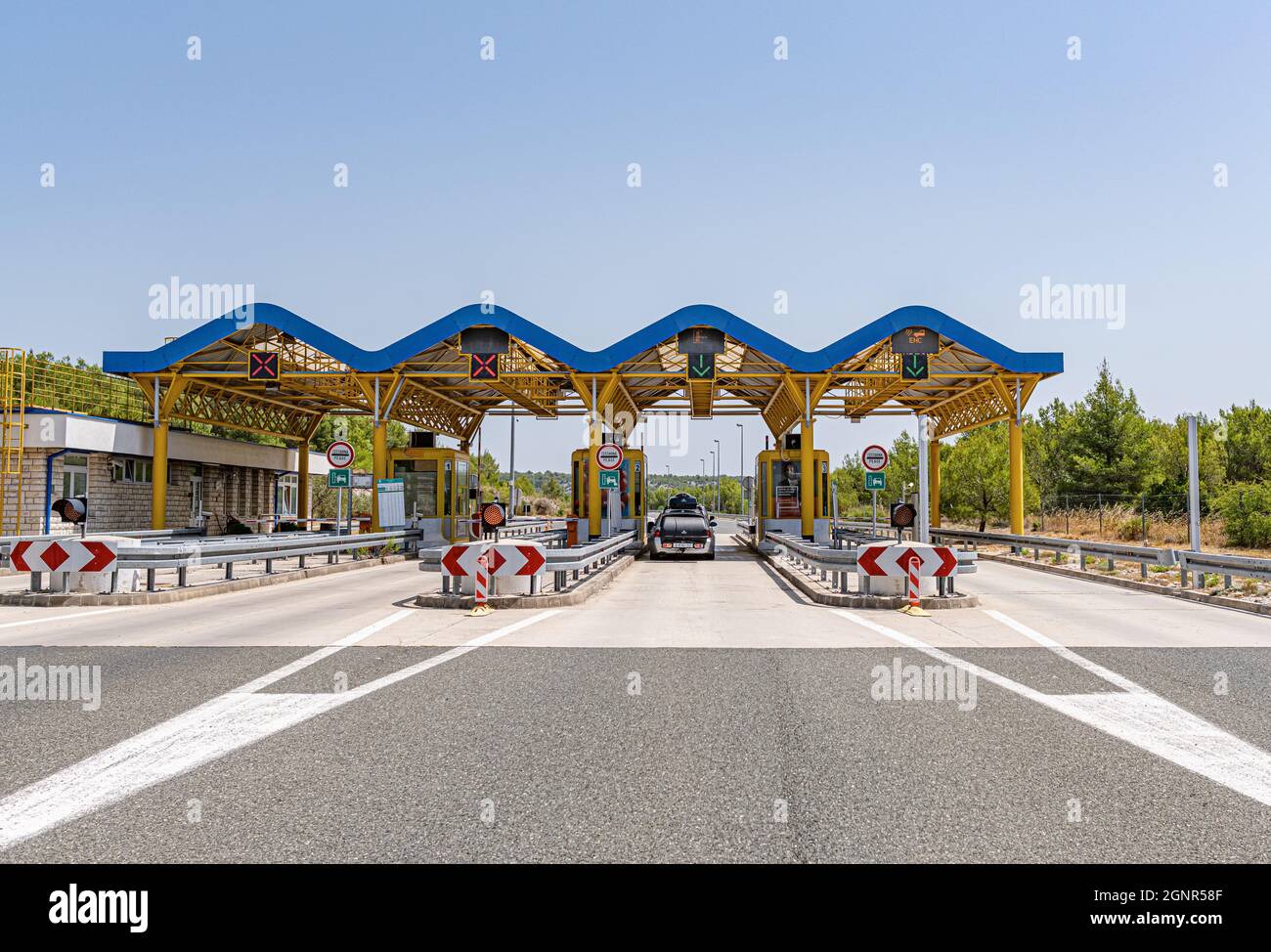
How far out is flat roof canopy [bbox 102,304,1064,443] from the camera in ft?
86.9

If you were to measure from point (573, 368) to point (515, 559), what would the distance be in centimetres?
1500

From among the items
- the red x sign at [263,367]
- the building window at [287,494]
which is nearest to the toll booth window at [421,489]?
the red x sign at [263,367]

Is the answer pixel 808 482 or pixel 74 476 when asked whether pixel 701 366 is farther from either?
pixel 74 476

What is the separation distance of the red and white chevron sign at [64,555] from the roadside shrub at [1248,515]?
3265 centimetres

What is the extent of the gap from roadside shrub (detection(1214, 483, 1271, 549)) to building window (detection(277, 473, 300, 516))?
38975mm

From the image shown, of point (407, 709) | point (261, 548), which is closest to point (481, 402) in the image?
point (261, 548)

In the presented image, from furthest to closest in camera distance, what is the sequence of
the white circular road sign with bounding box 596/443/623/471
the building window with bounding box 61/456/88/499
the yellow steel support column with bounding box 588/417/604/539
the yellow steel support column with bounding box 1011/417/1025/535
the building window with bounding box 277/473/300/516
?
the building window with bounding box 277/473/300/516 < the yellow steel support column with bounding box 1011/417/1025/535 < the yellow steel support column with bounding box 588/417/604/539 < the building window with bounding box 61/456/88/499 < the white circular road sign with bounding box 596/443/623/471

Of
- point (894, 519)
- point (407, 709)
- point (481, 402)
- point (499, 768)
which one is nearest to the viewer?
point (499, 768)

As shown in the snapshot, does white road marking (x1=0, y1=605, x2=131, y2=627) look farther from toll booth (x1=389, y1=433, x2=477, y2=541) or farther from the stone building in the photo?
toll booth (x1=389, y1=433, x2=477, y2=541)

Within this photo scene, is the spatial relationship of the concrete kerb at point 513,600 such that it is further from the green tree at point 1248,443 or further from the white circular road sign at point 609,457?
the green tree at point 1248,443

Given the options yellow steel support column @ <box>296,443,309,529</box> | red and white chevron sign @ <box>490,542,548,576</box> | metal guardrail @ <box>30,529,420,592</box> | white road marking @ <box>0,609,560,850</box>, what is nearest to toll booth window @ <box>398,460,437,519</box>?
metal guardrail @ <box>30,529,420,592</box>

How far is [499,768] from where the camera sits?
190 inches
